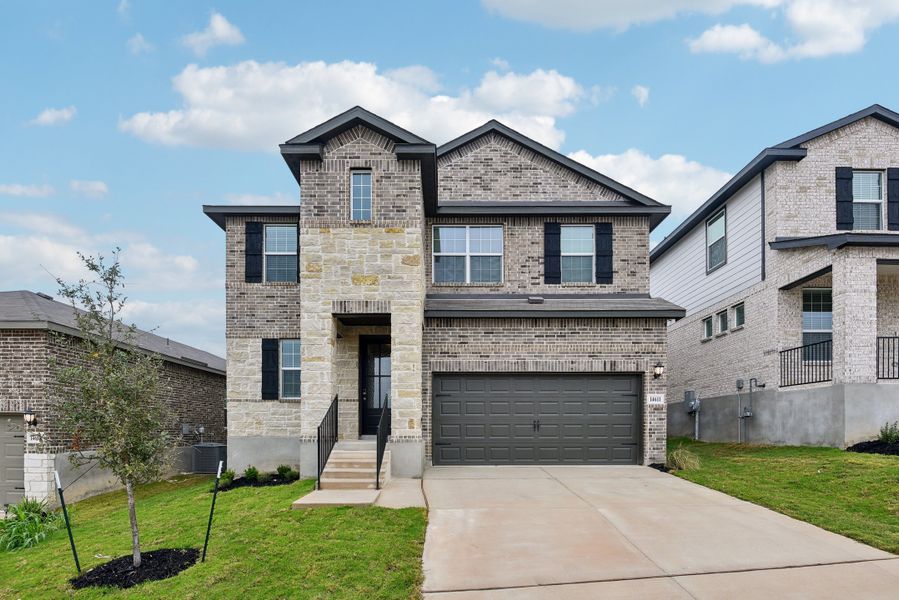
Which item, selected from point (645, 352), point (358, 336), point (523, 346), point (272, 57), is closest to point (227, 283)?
point (358, 336)

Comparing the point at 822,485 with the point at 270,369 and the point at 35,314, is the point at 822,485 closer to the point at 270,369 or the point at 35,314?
the point at 270,369

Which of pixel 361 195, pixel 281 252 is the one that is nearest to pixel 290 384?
pixel 281 252

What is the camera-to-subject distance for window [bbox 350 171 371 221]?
13.0m

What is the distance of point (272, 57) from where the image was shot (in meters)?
15.4

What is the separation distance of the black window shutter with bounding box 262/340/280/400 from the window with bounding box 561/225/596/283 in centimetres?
705

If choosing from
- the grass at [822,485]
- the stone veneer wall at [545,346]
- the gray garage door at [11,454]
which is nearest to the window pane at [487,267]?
the stone veneer wall at [545,346]

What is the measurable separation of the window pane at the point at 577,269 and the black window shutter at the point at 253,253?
7249 mm

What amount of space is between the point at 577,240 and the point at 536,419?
178 inches

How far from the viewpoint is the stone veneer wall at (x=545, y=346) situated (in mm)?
14750

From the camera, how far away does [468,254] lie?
16.2 meters

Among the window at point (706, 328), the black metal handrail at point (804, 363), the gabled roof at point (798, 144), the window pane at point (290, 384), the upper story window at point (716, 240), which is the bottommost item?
the window pane at point (290, 384)

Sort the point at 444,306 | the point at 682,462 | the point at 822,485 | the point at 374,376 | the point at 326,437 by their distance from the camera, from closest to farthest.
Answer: the point at 822,485 → the point at 326,437 → the point at 682,462 → the point at 444,306 → the point at 374,376

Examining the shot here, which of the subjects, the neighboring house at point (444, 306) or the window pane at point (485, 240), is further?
the window pane at point (485, 240)

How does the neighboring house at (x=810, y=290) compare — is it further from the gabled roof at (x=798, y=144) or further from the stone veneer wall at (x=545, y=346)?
the stone veneer wall at (x=545, y=346)
